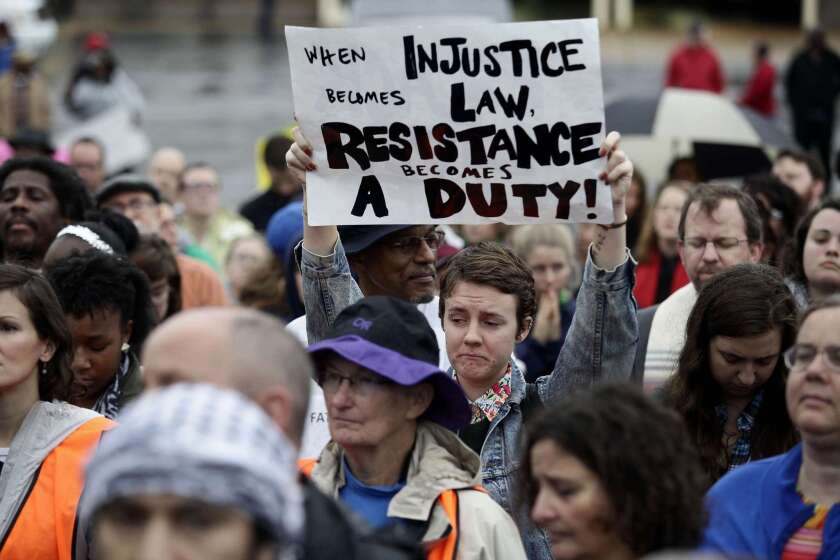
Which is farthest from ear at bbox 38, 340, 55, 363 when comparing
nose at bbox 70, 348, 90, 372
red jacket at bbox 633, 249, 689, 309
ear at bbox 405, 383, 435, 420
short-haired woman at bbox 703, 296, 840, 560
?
red jacket at bbox 633, 249, 689, 309

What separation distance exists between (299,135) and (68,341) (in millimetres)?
987

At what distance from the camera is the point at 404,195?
4.99 m

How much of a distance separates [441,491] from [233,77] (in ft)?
81.7

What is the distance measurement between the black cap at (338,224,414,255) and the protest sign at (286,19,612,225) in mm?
299

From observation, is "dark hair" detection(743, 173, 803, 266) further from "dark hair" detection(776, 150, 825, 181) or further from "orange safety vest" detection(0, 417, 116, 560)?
"orange safety vest" detection(0, 417, 116, 560)

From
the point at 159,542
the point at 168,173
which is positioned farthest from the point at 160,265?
the point at 168,173

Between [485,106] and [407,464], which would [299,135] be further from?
[407,464]

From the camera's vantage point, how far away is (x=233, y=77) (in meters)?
28.2

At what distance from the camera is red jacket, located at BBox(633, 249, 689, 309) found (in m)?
7.64

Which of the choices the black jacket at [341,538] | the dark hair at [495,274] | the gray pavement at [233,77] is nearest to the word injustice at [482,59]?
the dark hair at [495,274]

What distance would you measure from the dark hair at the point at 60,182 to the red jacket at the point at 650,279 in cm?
268

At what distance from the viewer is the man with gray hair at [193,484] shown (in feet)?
7.61

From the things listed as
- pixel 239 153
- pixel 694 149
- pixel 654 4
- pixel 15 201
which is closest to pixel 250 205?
pixel 694 149

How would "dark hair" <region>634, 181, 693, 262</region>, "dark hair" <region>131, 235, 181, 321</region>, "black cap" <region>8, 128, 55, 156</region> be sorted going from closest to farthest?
"dark hair" <region>131, 235, 181, 321</region> < "dark hair" <region>634, 181, 693, 262</region> < "black cap" <region>8, 128, 55, 156</region>
